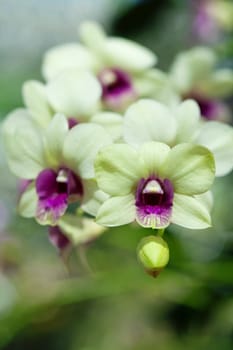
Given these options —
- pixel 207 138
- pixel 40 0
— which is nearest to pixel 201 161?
pixel 207 138

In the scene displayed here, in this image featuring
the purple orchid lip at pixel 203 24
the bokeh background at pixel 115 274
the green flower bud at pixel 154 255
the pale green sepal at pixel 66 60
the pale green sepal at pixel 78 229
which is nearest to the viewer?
the green flower bud at pixel 154 255

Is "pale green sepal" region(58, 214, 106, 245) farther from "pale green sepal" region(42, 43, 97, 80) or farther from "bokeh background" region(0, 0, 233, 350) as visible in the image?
"pale green sepal" region(42, 43, 97, 80)

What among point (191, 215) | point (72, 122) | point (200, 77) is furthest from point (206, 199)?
point (200, 77)

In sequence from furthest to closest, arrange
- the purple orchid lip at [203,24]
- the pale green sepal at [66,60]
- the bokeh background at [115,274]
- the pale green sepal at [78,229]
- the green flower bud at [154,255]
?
the purple orchid lip at [203,24]
the bokeh background at [115,274]
the pale green sepal at [66,60]
the pale green sepal at [78,229]
the green flower bud at [154,255]

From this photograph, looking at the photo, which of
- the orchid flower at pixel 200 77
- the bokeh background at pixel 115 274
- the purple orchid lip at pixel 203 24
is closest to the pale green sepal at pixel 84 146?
the bokeh background at pixel 115 274

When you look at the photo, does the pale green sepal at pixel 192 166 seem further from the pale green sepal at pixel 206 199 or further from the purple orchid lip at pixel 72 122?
the purple orchid lip at pixel 72 122

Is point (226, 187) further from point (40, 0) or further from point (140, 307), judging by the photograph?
point (40, 0)
